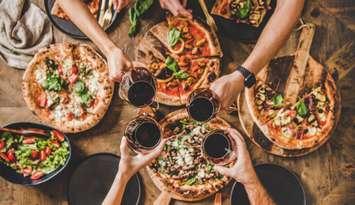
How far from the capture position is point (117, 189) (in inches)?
171

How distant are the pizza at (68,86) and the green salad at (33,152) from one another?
0.42ft

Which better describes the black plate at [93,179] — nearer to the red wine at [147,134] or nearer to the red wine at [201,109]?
the red wine at [147,134]

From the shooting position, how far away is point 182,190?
14.7 ft

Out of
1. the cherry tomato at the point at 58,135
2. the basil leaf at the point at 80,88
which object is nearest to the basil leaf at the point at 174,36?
the basil leaf at the point at 80,88

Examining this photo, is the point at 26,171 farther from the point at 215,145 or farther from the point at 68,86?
the point at 215,145

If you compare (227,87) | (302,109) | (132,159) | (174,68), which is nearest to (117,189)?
(132,159)

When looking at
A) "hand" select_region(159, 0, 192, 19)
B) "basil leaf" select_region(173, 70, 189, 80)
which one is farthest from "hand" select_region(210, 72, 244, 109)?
"hand" select_region(159, 0, 192, 19)

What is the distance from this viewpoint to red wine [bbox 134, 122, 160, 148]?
4.17 meters

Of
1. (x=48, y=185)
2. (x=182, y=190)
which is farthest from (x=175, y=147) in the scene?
(x=48, y=185)

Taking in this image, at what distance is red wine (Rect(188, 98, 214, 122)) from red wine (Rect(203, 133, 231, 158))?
0.45 ft

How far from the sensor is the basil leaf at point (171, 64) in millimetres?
4504

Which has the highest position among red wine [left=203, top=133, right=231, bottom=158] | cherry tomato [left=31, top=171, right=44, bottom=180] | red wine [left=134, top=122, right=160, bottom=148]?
red wine [left=134, top=122, right=160, bottom=148]

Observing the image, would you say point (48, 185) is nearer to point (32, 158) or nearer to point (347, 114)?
point (32, 158)

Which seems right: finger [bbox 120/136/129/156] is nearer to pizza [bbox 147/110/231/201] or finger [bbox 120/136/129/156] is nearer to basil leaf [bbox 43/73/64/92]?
pizza [bbox 147/110/231/201]
